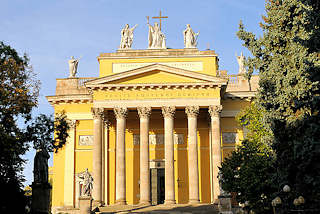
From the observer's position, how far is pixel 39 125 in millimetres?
22969

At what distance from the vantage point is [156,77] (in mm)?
39094

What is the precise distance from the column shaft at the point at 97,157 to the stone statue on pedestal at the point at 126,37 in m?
7.00

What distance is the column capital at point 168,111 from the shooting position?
126 ft

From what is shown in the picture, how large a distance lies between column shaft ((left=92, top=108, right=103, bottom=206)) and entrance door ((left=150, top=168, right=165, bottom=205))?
5.66 meters

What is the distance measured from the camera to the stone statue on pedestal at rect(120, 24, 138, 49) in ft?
138

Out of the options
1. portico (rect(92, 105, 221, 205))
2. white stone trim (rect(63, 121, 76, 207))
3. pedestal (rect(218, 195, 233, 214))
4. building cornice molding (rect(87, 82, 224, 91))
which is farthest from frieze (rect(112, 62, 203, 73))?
pedestal (rect(218, 195, 233, 214))

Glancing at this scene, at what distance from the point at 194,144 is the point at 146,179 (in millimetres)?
4775

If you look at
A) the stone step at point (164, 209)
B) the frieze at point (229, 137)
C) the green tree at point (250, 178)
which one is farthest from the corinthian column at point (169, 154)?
the green tree at point (250, 178)

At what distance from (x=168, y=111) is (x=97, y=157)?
686 centimetres

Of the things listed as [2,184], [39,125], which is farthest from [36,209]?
[39,125]

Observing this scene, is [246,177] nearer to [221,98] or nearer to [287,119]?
[287,119]

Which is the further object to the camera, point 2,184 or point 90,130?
point 90,130

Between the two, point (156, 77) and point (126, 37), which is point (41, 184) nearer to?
point (156, 77)

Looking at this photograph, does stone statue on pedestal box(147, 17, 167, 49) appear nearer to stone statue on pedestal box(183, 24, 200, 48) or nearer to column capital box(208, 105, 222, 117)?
stone statue on pedestal box(183, 24, 200, 48)
